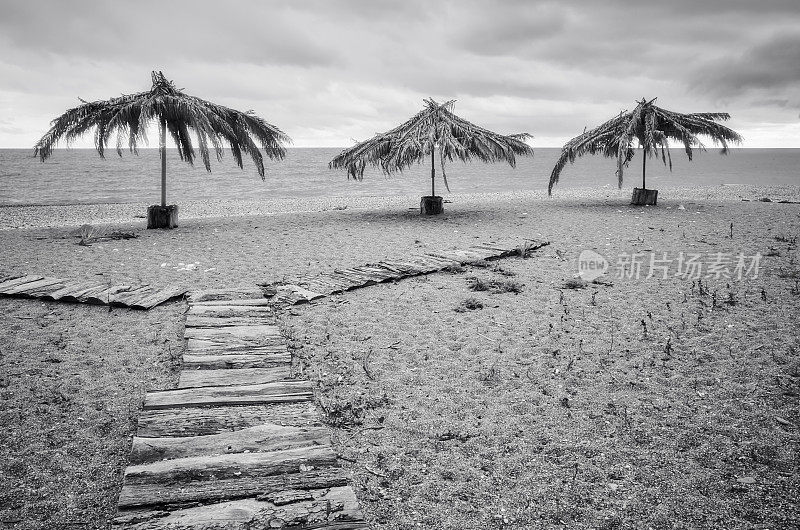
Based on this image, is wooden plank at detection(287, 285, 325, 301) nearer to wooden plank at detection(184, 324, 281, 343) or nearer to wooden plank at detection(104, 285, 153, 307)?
wooden plank at detection(184, 324, 281, 343)

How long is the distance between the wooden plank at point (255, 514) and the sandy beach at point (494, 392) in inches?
13.0

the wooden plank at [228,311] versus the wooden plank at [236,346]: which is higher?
the wooden plank at [228,311]

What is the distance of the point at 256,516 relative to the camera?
2035 mm

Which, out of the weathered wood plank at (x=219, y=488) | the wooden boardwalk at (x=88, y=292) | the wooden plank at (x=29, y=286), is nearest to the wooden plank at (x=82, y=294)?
the wooden boardwalk at (x=88, y=292)

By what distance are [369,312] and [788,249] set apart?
7.11m

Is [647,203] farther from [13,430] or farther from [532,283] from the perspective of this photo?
[13,430]

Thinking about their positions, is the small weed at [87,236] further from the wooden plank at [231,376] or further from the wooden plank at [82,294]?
the wooden plank at [231,376]

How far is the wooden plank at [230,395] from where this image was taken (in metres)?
2.96

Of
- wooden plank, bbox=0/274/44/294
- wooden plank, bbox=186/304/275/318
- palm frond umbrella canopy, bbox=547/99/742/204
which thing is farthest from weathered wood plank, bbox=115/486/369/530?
palm frond umbrella canopy, bbox=547/99/742/204

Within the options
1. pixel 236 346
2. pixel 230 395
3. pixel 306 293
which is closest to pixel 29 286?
pixel 306 293

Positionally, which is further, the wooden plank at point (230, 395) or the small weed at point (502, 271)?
the small weed at point (502, 271)

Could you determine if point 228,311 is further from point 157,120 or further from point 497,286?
point 157,120

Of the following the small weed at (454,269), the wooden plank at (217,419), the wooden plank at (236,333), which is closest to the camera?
the wooden plank at (217,419)

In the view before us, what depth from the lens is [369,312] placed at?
17.1 feet
